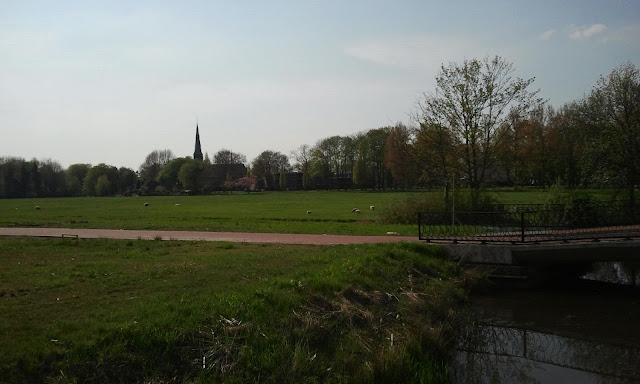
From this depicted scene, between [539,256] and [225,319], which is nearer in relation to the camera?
[225,319]

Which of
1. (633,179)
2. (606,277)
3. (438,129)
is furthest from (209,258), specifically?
(633,179)

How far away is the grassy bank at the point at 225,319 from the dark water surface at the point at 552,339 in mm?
711

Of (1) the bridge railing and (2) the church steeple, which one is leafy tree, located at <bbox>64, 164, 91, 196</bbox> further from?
(1) the bridge railing

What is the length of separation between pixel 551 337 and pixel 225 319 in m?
6.99

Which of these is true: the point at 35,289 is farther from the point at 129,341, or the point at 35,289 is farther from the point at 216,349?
the point at 216,349

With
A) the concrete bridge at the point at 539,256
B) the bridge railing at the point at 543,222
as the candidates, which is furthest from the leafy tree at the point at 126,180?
the concrete bridge at the point at 539,256

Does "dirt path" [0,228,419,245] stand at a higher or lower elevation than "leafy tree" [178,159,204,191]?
lower

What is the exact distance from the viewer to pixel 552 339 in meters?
10.3

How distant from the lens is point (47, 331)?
24.9 feet

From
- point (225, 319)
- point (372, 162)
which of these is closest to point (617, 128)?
point (225, 319)

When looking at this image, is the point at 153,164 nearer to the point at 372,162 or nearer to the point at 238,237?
the point at 372,162

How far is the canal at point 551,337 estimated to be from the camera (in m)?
8.65

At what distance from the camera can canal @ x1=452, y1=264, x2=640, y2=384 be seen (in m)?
8.65

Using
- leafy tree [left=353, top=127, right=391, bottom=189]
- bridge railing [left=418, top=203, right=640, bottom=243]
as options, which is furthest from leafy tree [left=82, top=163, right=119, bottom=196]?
bridge railing [left=418, top=203, right=640, bottom=243]
